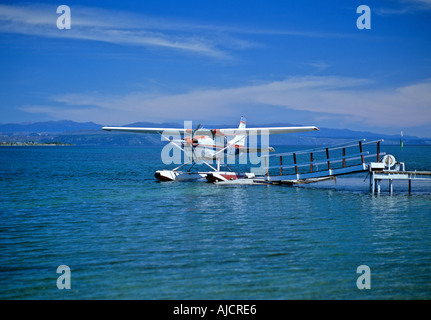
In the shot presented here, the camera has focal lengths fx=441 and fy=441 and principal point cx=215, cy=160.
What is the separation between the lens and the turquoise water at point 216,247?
7.73 m

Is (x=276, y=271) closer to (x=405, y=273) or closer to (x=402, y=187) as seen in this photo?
(x=405, y=273)

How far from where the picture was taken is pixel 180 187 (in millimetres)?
24266

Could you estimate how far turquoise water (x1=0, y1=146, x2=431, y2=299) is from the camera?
773 cm

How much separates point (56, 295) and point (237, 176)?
21314mm

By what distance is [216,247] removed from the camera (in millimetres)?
10461
